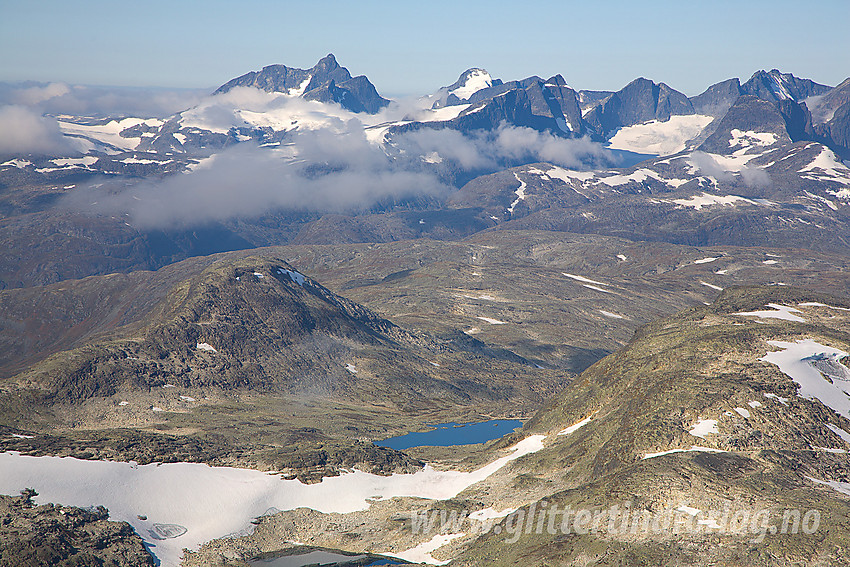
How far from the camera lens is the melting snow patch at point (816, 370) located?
384 ft

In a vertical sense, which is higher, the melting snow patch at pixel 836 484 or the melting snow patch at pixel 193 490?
the melting snow patch at pixel 836 484

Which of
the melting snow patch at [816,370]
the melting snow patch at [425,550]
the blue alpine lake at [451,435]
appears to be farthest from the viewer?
the blue alpine lake at [451,435]

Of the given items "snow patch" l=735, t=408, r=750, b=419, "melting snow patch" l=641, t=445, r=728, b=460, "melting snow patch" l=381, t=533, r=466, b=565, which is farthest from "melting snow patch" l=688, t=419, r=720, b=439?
"melting snow patch" l=381, t=533, r=466, b=565

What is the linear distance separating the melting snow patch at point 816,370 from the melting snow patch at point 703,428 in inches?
713

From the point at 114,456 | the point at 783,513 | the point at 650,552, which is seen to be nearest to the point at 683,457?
the point at 783,513

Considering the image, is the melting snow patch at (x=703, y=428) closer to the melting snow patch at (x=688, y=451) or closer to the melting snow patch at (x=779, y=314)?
the melting snow patch at (x=688, y=451)

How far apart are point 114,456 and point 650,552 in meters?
88.9

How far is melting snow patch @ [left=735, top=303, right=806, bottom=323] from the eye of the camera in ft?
591

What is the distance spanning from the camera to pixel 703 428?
109m

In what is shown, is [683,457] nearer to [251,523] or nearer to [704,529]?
[704,529]

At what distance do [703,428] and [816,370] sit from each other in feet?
103

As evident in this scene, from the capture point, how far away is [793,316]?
188625 millimetres

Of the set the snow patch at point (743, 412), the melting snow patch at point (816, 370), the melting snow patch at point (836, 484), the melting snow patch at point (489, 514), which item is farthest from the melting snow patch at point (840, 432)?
the melting snow patch at point (489, 514)

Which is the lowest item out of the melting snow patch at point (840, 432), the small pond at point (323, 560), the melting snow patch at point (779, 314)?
the small pond at point (323, 560)
